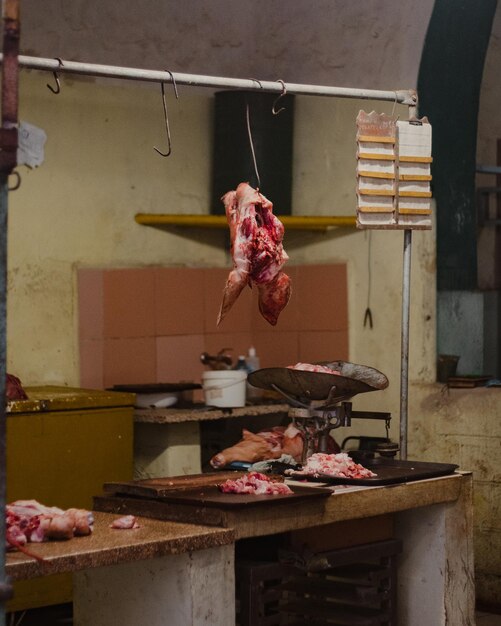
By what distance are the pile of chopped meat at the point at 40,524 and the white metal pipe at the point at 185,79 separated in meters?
1.67

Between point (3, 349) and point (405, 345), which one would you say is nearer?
point (3, 349)

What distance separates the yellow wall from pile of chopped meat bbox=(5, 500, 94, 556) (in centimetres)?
332

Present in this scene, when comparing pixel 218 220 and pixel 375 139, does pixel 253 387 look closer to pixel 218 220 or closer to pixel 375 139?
pixel 218 220

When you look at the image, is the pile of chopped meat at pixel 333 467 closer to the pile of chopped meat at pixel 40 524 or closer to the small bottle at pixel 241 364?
the pile of chopped meat at pixel 40 524

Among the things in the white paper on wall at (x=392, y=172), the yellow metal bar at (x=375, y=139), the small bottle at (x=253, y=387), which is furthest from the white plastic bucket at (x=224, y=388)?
the yellow metal bar at (x=375, y=139)

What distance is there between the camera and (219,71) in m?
8.55

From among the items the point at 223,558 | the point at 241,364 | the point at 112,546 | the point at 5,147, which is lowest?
the point at 223,558

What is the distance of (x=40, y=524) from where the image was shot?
421 centimetres

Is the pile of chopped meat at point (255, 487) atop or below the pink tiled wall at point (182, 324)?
below

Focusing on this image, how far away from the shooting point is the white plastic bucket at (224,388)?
7758 millimetres

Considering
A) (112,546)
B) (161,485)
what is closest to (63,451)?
(161,485)

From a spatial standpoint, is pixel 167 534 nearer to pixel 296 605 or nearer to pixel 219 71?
pixel 296 605

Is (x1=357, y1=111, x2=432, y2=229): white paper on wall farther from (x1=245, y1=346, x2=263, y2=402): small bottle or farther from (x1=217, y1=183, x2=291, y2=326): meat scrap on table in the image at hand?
(x1=245, y1=346, x2=263, y2=402): small bottle

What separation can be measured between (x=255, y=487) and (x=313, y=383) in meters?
0.74
